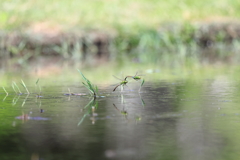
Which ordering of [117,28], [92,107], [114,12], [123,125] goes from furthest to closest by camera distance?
[114,12], [117,28], [92,107], [123,125]

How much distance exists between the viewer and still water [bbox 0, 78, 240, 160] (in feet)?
7.40

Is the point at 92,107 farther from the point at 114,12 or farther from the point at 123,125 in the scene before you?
the point at 114,12

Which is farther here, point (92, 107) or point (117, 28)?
point (117, 28)

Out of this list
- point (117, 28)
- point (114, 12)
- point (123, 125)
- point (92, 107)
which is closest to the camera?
point (123, 125)

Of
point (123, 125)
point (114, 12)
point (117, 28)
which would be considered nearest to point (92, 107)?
point (123, 125)

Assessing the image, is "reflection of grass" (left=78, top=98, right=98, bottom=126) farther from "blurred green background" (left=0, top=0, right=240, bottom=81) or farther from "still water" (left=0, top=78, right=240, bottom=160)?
"blurred green background" (left=0, top=0, right=240, bottom=81)

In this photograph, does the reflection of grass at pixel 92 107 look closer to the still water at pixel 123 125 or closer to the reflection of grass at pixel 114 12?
the still water at pixel 123 125

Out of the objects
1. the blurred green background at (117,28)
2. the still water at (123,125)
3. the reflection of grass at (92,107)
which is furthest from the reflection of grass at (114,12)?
the reflection of grass at (92,107)

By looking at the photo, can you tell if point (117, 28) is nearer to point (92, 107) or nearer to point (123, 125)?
point (92, 107)

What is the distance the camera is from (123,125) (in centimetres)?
289

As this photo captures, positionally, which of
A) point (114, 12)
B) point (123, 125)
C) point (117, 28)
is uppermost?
point (114, 12)

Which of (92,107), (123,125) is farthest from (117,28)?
(123,125)

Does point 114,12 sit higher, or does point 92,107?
point 114,12

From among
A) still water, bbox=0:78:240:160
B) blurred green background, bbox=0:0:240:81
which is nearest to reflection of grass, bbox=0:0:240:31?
blurred green background, bbox=0:0:240:81
